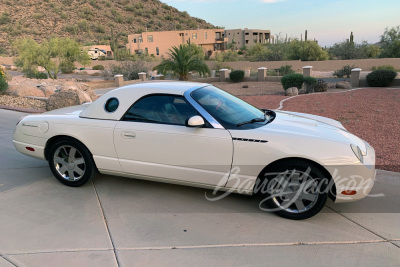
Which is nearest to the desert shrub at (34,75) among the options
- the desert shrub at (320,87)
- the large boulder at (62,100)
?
the large boulder at (62,100)

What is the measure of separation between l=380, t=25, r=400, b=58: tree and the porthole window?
37.9 m

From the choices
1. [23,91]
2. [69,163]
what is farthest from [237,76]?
[69,163]

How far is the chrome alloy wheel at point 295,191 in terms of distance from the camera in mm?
3736

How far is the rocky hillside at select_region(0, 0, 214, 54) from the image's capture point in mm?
73125

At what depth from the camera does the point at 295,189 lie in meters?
3.80

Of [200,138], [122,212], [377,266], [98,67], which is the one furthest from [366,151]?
[98,67]

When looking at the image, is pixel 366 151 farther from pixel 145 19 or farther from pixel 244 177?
pixel 145 19

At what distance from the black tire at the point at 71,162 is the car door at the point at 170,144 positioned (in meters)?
0.53

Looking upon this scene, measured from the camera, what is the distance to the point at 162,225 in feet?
12.4

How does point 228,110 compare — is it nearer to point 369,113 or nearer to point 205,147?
point 205,147

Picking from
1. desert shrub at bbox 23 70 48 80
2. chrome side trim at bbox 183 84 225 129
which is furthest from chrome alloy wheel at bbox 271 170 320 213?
desert shrub at bbox 23 70 48 80

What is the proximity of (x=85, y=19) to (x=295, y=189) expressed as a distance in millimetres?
88871

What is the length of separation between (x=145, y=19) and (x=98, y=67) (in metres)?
50.5

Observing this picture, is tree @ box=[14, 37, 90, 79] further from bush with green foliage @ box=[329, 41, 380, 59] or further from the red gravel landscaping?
bush with green foliage @ box=[329, 41, 380, 59]
